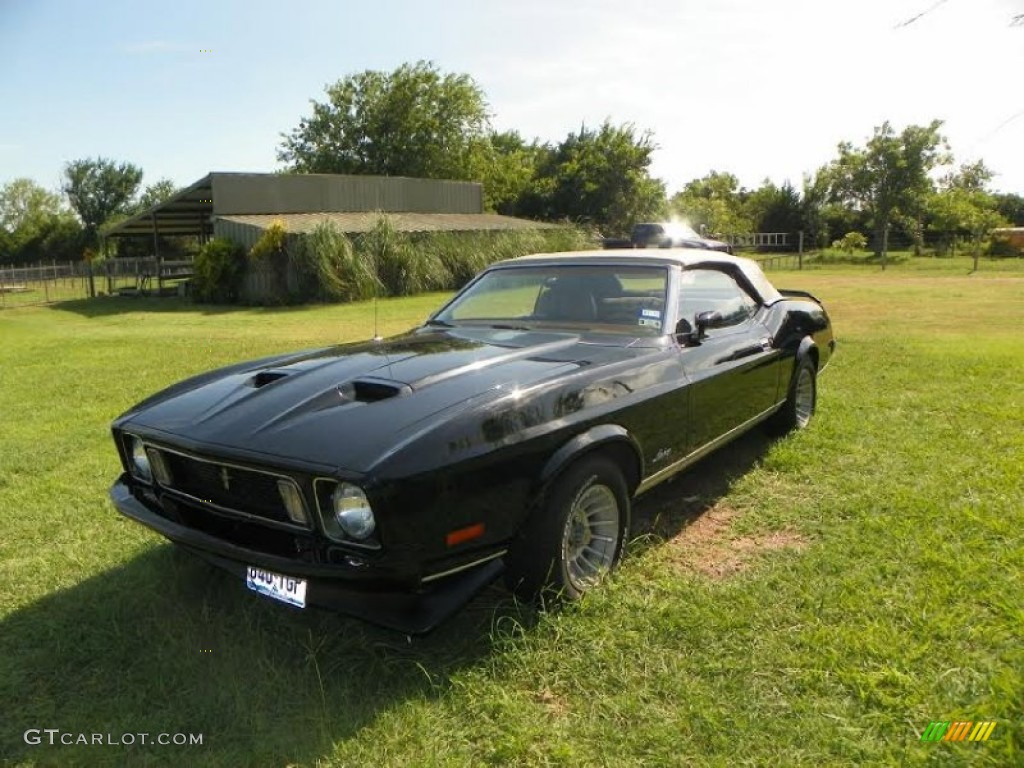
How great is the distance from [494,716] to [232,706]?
87cm

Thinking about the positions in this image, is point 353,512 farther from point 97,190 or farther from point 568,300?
point 97,190

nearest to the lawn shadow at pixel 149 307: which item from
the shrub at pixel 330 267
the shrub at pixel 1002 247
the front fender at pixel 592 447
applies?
the shrub at pixel 330 267

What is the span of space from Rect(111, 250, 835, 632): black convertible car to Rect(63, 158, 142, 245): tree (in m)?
77.5

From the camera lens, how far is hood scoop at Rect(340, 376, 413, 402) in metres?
2.68

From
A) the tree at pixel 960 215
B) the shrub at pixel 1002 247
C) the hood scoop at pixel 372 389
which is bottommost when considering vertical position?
the hood scoop at pixel 372 389

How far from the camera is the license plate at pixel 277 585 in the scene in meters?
2.31

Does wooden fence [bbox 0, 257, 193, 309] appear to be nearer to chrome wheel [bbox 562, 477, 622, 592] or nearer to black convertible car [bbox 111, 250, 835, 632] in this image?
black convertible car [bbox 111, 250, 835, 632]

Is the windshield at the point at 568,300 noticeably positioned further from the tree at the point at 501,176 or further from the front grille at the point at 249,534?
the tree at the point at 501,176

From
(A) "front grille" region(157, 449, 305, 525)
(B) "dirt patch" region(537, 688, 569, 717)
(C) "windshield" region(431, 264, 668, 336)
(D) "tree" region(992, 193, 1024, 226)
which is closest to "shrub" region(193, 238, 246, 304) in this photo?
(C) "windshield" region(431, 264, 668, 336)

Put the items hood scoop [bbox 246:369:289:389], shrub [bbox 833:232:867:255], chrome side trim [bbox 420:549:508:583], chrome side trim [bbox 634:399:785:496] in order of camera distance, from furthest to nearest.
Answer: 1. shrub [bbox 833:232:867:255]
2. chrome side trim [bbox 634:399:785:496]
3. hood scoop [bbox 246:369:289:389]
4. chrome side trim [bbox 420:549:508:583]

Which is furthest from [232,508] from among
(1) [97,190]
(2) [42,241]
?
(1) [97,190]

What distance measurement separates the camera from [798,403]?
17.4ft

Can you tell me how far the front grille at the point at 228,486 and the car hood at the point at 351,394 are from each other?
0.33 feet

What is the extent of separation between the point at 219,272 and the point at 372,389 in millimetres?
20818
